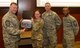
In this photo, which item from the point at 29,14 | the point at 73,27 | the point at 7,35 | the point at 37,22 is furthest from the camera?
the point at 29,14

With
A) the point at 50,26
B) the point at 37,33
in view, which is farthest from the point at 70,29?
the point at 37,33

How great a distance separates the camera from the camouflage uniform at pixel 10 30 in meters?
3.70

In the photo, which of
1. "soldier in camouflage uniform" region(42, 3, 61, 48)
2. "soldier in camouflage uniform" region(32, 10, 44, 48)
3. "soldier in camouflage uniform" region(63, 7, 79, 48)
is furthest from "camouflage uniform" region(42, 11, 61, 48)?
"soldier in camouflage uniform" region(32, 10, 44, 48)

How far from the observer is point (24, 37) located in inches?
189

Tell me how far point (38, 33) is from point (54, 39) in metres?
0.77

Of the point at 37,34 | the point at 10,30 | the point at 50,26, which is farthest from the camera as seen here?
the point at 50,26

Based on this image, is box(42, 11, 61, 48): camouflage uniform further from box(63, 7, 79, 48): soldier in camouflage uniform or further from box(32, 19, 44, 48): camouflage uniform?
box(32, 19, 44, 48): camouflage uniform

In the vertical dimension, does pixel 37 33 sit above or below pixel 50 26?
below

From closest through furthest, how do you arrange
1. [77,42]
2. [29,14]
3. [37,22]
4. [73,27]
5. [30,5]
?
[37,22] < [73,27] < [29,14] < [30,5] < [77,42]

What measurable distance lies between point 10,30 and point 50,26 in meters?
1.34

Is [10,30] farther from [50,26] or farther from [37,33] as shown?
[50,26]

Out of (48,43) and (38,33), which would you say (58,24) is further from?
(38,33)

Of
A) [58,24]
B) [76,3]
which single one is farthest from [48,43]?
[76,3]

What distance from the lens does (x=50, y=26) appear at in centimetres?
475
